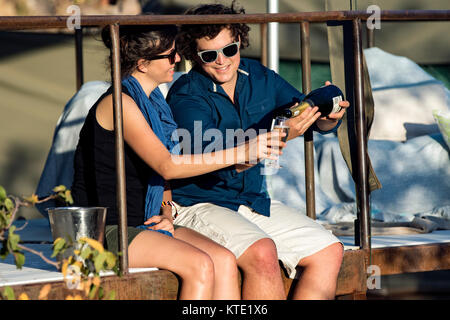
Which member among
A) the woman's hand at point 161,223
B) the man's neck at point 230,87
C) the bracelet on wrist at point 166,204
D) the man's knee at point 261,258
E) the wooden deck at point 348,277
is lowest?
the wooden deck at point 348,277

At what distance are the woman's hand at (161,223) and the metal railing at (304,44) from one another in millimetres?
162

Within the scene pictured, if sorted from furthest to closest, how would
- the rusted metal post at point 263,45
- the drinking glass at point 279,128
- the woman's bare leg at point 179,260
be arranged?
the rusted metal post at point 263,45 < the drinking glass at point 279,128 < the woman's bare leg at point 179,260

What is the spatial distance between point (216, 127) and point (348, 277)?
0.79m

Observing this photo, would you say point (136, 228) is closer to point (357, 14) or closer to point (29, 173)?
point (357, 14)

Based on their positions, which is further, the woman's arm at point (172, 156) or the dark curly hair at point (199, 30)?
the dark curly hair at point (199, 30)

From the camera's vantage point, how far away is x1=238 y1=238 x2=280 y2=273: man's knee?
99.7 inches

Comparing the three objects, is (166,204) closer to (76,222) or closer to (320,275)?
(76,222)

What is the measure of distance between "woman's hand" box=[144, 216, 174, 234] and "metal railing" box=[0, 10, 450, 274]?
0.53 feet

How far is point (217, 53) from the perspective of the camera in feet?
9.27

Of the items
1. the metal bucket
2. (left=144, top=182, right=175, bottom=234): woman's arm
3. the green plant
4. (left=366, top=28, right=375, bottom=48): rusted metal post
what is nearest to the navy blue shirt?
(left=144, top=182, right=175, bottom=234): woman's arm

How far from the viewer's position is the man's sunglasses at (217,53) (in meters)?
2.82

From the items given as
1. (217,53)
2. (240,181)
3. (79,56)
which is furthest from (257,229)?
(79,56)

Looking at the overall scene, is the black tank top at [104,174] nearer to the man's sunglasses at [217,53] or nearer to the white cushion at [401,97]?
the man's sunglasses at [217,53]

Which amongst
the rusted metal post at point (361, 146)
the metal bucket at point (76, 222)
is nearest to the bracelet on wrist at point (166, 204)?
the metal bucket at point (76, 222)
